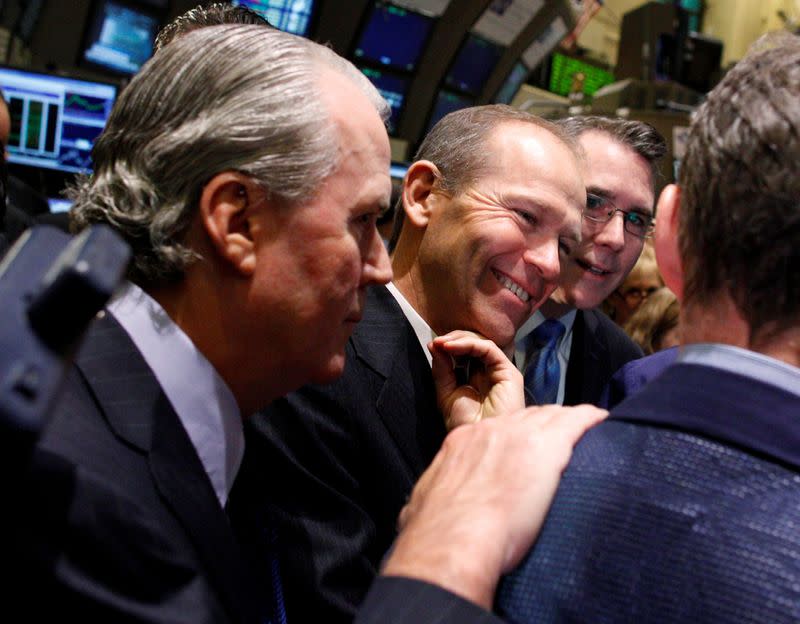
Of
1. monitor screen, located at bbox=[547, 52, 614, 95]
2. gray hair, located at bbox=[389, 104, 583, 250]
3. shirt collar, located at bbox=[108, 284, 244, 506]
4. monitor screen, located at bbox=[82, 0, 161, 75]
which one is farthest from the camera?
monitor screen, located at bbox=[547, 52, 614, 95]

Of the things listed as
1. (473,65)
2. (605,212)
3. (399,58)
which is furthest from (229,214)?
(473,65)

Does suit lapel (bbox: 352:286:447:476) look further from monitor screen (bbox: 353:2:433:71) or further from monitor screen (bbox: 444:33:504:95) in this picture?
monitor screen (bbox: 444:33:504:95)

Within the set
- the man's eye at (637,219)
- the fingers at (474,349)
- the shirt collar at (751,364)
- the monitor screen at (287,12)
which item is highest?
the shirt collar at (751,364)

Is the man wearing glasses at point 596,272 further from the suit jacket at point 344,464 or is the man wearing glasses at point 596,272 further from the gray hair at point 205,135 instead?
the gray hair at point 205,135

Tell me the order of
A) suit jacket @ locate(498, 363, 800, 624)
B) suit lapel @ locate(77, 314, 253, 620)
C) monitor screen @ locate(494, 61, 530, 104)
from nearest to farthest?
suit jacket @ locate(498, 363, 800, 624)
suit lapel @ locate(77, 314, 253, 620)
monitor screen @ locate(494, 61, 530, 104)

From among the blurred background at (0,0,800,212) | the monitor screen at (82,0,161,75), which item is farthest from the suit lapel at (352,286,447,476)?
the monitor screen at (82,0,161,75)

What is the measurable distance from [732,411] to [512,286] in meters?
1.08

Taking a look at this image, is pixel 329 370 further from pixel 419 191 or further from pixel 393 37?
pixel 393 37

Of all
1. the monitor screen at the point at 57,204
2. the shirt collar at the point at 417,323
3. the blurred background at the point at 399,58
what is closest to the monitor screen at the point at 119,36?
A: the blurred background at the point at 399,58

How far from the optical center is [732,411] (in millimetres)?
793

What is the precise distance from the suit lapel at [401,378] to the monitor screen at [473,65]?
5625mm

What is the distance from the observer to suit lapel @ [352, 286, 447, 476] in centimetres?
159

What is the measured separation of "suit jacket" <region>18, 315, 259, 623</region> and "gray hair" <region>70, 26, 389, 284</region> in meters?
0.15

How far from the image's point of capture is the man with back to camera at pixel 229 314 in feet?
2.89
